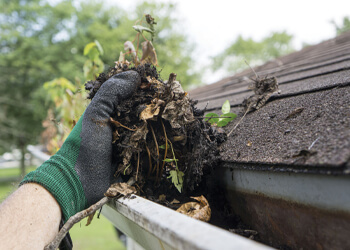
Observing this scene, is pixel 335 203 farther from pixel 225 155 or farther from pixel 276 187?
pixel 225 155

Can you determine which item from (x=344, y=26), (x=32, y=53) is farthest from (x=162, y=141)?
(x=32, y=53)

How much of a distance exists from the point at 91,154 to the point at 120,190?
0.19 meters

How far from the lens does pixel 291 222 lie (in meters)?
0.78

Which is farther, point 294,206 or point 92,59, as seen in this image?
point 92,59

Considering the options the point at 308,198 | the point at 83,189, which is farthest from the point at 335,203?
the point at 83,189

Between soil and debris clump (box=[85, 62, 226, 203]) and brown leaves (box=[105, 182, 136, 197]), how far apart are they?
37 millimetres

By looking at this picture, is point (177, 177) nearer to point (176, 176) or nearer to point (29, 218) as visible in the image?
point (176, 176)

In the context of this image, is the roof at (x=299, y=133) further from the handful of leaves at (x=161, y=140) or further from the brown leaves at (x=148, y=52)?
the brown leaves at (x=148, y=52)

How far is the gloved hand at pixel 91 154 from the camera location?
104cm

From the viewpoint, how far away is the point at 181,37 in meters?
20.0

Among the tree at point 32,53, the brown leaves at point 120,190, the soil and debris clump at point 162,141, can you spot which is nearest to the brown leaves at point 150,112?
the soil and debris clump at point 162,141

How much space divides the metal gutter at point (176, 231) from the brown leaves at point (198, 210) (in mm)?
150

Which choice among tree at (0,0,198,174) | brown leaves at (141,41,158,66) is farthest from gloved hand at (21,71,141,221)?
tree at (0,0,198,174)

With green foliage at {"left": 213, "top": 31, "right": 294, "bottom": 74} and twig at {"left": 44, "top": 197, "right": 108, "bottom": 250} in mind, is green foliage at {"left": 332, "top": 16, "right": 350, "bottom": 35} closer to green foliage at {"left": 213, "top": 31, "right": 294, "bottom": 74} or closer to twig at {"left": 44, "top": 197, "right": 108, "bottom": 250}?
twig at {"left": 44, "top": 197, "right": 108, "bottom": 250}
